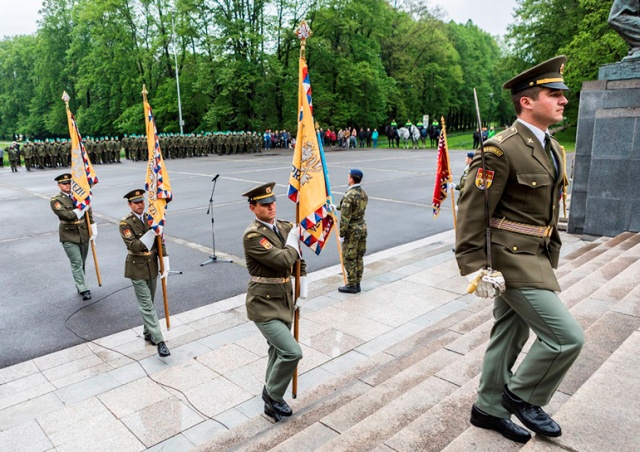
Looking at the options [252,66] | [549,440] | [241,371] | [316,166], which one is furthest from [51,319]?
[252,66]

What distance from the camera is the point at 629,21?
8859 millimetres

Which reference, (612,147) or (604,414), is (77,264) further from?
(612,147)

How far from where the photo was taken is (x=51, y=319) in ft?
23.3

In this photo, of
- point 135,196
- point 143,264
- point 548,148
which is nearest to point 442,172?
point 135,196

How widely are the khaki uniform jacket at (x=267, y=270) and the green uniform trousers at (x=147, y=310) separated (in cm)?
205

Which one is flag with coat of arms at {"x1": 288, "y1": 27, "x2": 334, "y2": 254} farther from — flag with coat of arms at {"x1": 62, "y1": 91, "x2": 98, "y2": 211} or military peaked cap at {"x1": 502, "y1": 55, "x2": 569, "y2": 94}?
flag with coat of arms at {"x1": 62, "y1": 91, "x2": 98, "y2": 211}

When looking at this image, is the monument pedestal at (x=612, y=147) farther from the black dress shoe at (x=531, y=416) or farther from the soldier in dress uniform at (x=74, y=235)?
the soldier in dress uniform at (x=74, y=235)

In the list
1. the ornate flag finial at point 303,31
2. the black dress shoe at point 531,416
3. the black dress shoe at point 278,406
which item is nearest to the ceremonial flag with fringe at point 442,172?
the ornate flag finial at point 303,31

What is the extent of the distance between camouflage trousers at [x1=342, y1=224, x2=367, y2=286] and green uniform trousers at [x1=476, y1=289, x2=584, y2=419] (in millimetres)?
4614

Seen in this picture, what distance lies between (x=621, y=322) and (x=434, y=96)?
5491 centimetres

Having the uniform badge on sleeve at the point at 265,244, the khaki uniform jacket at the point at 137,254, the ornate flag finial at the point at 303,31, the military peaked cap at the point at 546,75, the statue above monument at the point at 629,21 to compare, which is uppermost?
the statue above monument at the point at 629,21

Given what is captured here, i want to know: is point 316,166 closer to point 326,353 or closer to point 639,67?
point 326,353

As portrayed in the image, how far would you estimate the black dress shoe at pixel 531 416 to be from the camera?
9.27 feet

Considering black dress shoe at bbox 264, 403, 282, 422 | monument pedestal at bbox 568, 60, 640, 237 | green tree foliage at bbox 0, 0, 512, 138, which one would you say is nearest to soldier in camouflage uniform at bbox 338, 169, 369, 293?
black dress shoe at bbox 264, 403, 282, 422
